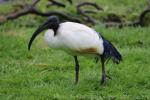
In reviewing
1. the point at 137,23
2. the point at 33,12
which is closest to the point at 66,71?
the point at 33,12

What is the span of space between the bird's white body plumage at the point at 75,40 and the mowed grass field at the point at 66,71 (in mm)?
496

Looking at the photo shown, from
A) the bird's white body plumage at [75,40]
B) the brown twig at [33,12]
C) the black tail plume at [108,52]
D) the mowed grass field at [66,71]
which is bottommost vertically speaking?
the mowed grass field at [66,71]

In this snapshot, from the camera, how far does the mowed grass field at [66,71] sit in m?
6.43

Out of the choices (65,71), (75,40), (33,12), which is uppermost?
(33,12)

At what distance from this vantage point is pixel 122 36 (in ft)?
33.0

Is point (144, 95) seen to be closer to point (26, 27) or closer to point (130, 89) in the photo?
point (130, 89)

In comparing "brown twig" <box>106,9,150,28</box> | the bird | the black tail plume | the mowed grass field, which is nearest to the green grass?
the mowed grass field

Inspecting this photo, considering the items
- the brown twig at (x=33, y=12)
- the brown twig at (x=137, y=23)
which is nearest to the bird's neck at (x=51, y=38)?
the brown twig at (x=33, y=12)

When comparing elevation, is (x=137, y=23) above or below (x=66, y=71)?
above

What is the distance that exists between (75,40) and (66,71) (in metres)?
1.49

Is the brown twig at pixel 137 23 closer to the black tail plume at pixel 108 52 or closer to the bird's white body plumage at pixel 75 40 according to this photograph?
the black tail plume at pixel 108 52

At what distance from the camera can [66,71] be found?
7.80m

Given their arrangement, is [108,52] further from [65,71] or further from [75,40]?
[65,71]

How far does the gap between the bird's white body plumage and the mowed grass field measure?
19.5 inches
